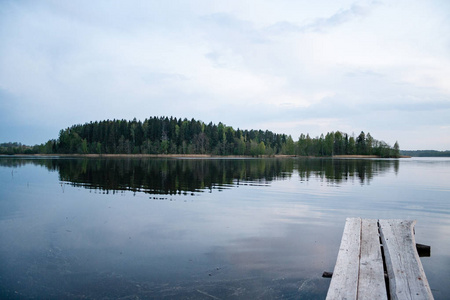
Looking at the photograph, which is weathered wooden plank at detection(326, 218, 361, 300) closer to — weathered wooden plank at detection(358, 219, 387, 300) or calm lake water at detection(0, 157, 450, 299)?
weathered wooden plank at detection(358, 219, 387, 300)

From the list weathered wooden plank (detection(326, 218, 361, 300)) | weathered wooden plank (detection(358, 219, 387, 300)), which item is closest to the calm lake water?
weathered wooden plank (detection(326, 218, 361, 300))

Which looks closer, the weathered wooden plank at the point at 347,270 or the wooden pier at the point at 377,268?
the weathered wooden plank at the point at 347,270

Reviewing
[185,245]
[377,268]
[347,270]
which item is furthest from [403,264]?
[185,245]

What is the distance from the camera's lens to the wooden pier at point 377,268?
5383 mm

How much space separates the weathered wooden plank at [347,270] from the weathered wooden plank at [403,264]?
647mm

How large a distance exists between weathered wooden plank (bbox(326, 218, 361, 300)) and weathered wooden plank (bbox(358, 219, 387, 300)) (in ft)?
0.37

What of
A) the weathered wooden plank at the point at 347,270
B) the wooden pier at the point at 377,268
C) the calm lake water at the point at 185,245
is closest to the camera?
the weathered wooden plank at the point at 347,270

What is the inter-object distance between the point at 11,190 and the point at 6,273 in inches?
821

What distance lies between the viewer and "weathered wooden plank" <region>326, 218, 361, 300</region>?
208 inches

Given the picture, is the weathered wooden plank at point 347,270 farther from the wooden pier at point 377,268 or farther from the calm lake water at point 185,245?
the calm lake water at point 185,245

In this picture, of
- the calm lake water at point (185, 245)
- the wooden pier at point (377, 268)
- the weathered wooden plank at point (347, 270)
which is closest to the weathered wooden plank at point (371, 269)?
the wooden pier at point (377, 268)

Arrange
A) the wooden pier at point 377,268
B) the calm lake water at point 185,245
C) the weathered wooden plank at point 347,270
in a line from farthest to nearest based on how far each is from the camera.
A: the calm lake water at point 185,245
the wooden pier at point 377,268
the weathered wooden plank at point 347,270

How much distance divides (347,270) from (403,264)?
1437mm

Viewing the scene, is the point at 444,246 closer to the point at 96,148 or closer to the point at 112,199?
the point at 112,199
